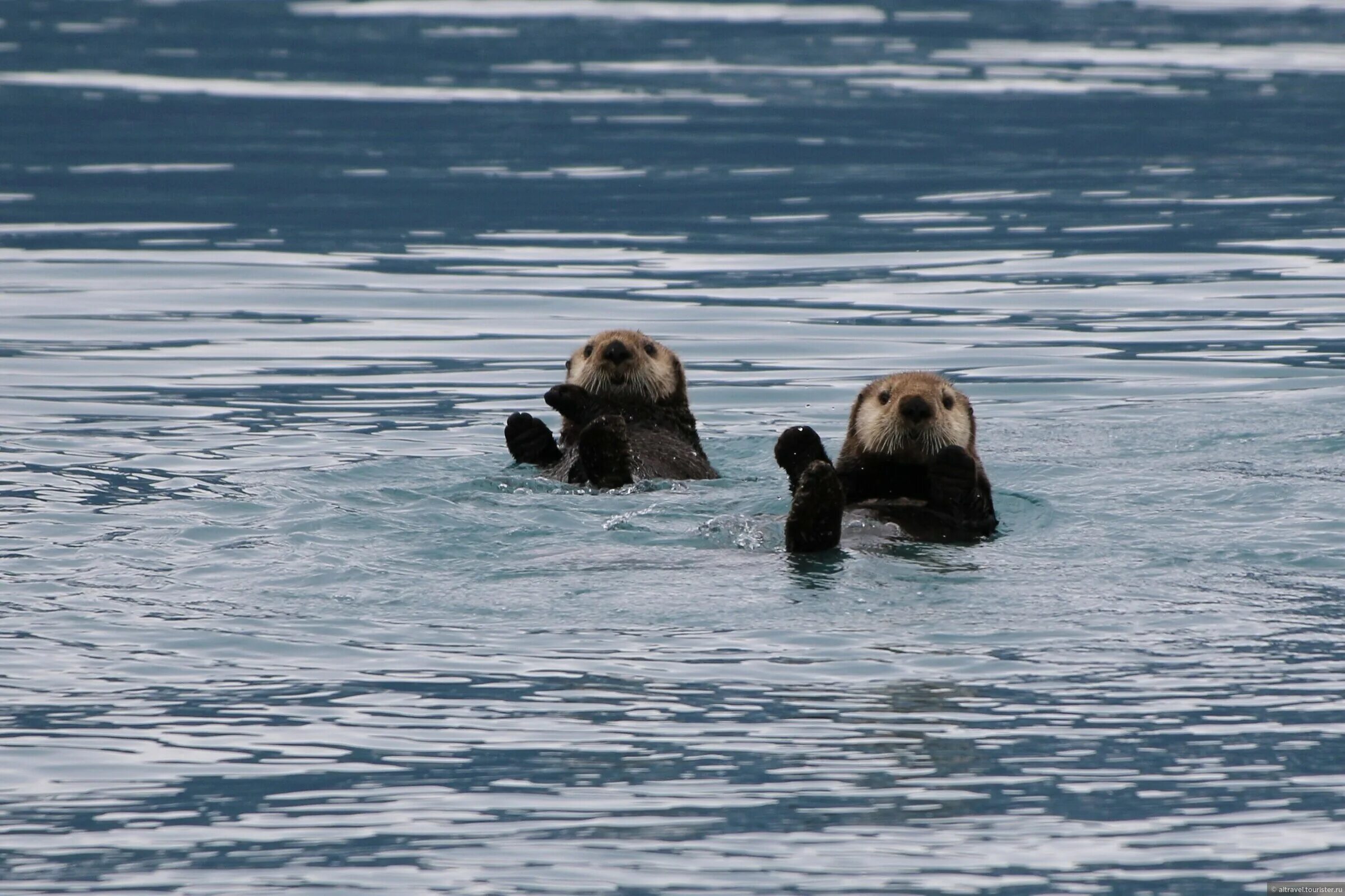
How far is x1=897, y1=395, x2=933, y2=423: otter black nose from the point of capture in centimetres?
658

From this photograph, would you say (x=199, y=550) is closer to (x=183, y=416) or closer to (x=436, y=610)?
(x=436, y=610)

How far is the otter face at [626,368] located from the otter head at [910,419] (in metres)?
1.42

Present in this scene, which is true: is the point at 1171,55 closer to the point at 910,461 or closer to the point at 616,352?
the point at 616,352

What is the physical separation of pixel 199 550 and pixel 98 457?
2146mm

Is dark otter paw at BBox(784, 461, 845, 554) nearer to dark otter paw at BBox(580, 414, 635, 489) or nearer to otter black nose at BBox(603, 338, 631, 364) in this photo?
dark otter paw at BBox(580, 414, 635, 489)

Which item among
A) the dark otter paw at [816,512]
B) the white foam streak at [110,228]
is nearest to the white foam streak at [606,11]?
the white foam streak at [110,228]

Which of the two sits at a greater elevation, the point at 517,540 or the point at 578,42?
the point at 578,42

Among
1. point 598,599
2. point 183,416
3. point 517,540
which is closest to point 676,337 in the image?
point 183,416

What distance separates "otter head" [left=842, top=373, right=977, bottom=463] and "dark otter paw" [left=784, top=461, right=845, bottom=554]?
2.34 feet

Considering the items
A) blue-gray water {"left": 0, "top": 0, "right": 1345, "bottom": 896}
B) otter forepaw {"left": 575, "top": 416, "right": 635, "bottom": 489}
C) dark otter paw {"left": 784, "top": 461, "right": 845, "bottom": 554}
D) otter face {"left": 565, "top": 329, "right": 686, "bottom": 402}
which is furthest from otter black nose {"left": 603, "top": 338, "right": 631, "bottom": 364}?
dark otter paw {"left": 784, "top": 461, "right": 845, "bottom": 554}

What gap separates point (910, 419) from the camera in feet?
21.7

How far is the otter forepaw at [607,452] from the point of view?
7.42m

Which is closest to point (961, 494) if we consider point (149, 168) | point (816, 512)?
point (816, 512)

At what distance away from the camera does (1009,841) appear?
406 centimetres
